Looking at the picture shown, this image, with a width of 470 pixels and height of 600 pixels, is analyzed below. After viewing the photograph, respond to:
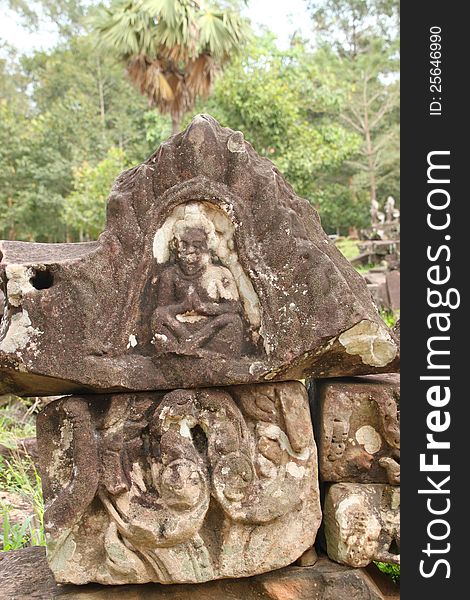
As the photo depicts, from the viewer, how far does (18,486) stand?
4.60 m

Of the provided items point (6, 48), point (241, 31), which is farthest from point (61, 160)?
point (6, 48)

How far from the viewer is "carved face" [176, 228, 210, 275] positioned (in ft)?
7.68

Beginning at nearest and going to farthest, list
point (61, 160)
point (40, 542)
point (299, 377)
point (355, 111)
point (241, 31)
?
point (299, 377), point (40, 542), point (241, 31), point (61, 160), point (355, 111)

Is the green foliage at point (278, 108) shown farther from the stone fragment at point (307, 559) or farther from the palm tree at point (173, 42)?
the stone fragment at point (307, 559)

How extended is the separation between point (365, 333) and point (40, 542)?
224 cm

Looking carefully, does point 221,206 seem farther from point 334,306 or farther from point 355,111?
point 355,111

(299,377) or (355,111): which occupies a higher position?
(355,111)

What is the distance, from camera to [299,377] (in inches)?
94.7

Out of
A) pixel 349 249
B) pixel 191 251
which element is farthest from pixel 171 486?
pixel 349 249

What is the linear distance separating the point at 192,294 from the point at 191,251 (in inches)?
→ 6.7

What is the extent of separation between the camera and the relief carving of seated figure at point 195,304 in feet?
7.43

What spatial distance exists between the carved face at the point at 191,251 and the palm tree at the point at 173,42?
30.8 feet

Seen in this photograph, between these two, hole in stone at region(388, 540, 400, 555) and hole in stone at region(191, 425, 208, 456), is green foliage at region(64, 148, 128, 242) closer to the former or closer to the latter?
hole in stone at region(191, 425, 208, 456)

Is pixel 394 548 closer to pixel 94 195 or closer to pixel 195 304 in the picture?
pixel 195 304
